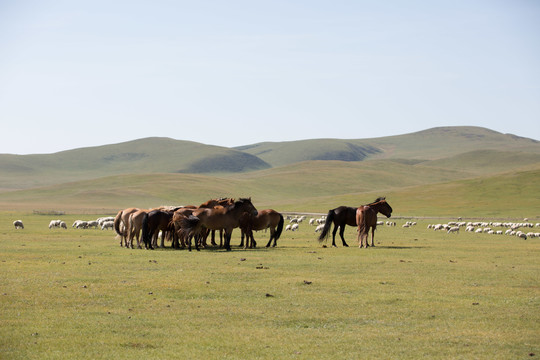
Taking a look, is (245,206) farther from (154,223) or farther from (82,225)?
(82,225)

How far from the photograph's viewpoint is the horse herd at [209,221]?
101 ft

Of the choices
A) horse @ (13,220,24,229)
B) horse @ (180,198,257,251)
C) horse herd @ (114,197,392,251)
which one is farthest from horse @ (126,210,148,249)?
horse @ (13,220,24,229)

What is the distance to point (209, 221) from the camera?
30.9 meters

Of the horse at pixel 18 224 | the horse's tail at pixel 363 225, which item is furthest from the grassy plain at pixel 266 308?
the horse at pixel 18 224

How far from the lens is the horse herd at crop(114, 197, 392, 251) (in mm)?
30906

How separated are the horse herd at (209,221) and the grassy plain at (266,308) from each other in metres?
5.55

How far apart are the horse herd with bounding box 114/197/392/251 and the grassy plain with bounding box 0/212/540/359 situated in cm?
555

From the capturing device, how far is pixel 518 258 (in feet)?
90.2

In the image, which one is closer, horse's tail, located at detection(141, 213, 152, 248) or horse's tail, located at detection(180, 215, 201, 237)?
horse's tail, located at detection(180, 215, 201, 237)

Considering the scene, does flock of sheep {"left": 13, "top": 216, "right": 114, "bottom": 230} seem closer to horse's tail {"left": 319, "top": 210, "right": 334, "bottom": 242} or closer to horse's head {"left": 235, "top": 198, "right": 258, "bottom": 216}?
horse's head {"left": 235, "top": 198, "right": 258, "bottom": 216}

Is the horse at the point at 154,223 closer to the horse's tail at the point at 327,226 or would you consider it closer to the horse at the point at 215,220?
the horse at the point at 215,220

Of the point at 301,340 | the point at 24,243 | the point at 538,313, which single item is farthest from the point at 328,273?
the point at 24,243

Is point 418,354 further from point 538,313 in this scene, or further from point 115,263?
point 115,263

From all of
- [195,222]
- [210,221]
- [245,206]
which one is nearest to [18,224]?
[195,222]
